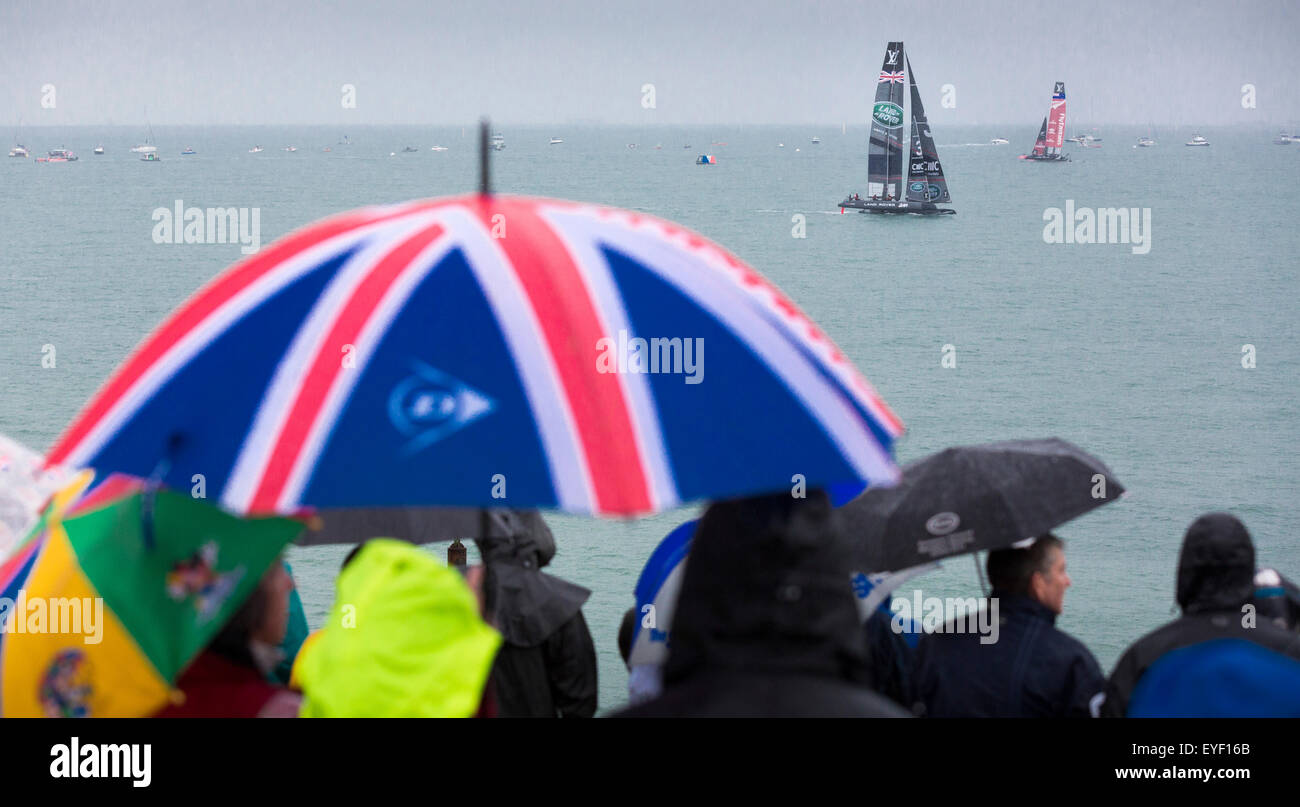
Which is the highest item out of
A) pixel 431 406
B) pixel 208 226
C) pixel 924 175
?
pixel 924 175

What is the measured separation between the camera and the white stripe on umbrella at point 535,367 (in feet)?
8.09

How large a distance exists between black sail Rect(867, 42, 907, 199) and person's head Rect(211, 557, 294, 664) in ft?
292

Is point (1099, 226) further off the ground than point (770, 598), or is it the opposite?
point (1099, 226)

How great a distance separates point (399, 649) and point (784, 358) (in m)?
0.96

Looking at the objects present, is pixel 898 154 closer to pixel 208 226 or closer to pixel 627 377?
pixel 208 226

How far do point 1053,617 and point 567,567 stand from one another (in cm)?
3145

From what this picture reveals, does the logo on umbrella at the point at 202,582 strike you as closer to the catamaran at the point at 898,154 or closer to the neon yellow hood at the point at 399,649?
the neon yellow hood at the point at 399,649

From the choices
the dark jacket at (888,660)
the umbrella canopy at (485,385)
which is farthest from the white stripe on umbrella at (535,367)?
the dark jacket at (888,660)

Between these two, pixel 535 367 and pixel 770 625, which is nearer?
pixel 770 625

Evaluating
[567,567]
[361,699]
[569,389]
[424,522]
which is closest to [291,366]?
[569,389]

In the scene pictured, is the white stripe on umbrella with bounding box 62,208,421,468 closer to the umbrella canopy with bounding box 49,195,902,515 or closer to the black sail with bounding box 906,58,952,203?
the umbrella canopy with bounding box 49,195,902,515

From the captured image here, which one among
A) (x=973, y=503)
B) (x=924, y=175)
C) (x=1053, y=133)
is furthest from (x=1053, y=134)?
(x=973, y=503)

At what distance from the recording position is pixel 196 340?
2688 mm
